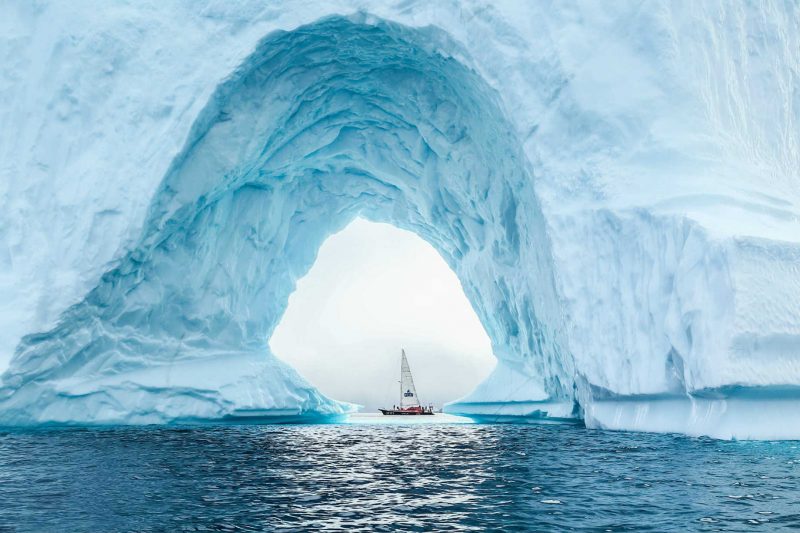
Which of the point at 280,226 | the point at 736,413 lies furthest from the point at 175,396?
the point at 736,413

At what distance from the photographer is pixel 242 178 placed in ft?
55.0

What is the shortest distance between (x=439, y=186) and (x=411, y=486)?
1098 cm

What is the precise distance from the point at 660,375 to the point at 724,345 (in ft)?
4.79

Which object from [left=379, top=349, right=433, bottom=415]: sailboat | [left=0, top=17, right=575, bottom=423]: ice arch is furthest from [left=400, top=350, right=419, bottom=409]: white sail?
[left=0, top=17, right=575, bottom=423]: ice arch

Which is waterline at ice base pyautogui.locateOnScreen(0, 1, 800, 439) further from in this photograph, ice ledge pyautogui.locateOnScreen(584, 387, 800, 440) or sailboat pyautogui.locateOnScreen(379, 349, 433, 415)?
sailboat pyautogui.locateOnScreen(379, 349, 433, 415)

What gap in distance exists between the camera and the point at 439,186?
17.4 meters

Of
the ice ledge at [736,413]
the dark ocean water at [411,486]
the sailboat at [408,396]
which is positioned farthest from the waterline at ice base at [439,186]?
the sailboat at [408,396]

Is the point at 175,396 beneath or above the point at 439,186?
beneath

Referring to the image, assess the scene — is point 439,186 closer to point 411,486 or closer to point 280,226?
point 280,226

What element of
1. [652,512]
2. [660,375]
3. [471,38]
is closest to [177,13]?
[471,38]

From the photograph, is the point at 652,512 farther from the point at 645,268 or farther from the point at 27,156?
the point at 27,156

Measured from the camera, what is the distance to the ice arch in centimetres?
1440

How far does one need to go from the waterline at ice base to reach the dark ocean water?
6.00ft

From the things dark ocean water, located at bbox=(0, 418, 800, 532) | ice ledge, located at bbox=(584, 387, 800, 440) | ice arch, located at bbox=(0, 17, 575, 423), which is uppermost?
ice arch, located at bbox=(0, 17, 575, 423)
